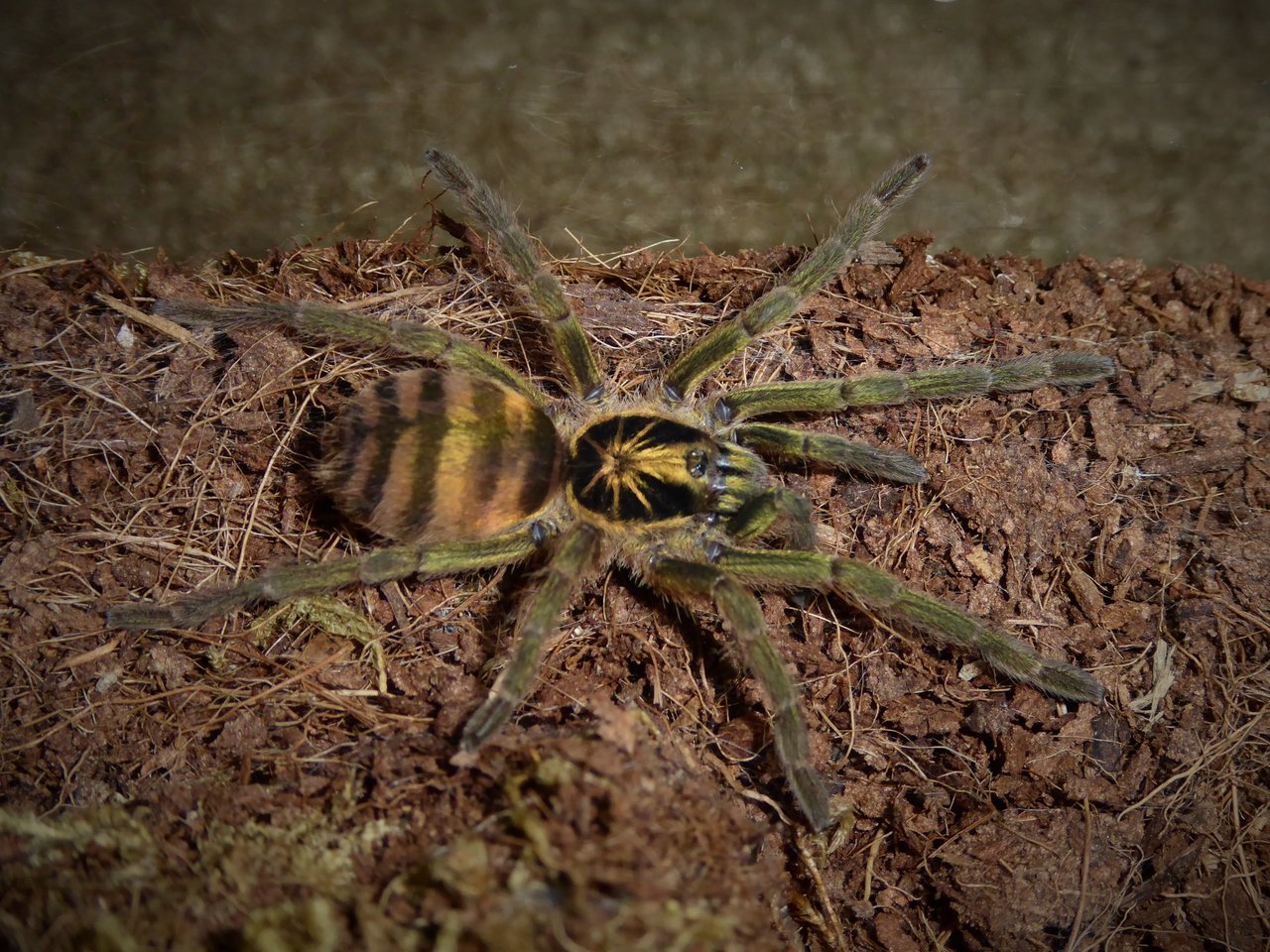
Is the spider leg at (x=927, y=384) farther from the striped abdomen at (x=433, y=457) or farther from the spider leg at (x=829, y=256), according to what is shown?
the striped abdomen at (x=433, y=457)

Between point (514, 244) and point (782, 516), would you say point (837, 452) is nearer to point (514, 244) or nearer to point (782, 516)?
point (782, 516)

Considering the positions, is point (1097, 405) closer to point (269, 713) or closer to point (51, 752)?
point (269, 713)

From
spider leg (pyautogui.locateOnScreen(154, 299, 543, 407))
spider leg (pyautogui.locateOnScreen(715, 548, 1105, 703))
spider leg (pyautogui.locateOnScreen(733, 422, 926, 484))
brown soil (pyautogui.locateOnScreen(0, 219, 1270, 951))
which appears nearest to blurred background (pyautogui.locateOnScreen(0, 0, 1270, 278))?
brown soil (pyautogui.locateOnScreen(0, 219, 1270, 951))

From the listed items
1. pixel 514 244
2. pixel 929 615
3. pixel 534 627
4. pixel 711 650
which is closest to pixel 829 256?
pixel 514 244

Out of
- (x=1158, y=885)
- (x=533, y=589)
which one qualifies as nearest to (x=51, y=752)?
(x=533, y=589)

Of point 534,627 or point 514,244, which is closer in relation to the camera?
point 534,627
